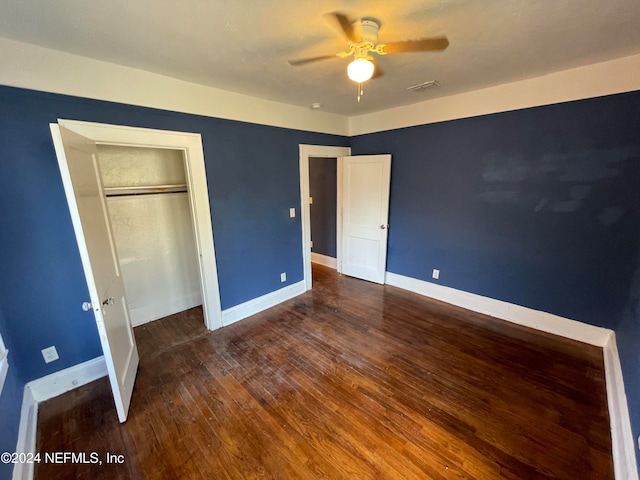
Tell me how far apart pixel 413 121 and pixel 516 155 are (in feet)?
4.19

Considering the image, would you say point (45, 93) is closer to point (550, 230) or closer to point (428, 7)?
point (428, 7)

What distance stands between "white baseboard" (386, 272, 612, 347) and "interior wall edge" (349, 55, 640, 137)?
2149 mm

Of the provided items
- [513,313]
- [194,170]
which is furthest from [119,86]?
[513,313]

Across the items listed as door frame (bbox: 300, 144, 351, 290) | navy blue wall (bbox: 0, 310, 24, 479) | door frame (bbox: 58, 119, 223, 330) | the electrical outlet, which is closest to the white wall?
door frame (bbox: 58, 119, 223, 330)

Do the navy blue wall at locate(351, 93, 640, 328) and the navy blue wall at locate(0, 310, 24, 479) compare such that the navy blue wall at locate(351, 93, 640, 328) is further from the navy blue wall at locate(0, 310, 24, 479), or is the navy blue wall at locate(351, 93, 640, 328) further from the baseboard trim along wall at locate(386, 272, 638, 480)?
the navy blue wall at locate(0, 310, 24, 479)

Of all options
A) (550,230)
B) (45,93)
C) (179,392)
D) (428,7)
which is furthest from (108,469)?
(550,230)

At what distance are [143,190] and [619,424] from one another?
14.6 feet

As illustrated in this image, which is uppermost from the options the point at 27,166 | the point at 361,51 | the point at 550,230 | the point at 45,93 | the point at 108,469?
the point at 361,51

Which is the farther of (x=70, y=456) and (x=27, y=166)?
(x=27, y=166)

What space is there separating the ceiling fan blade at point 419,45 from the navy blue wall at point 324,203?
2.77 meters

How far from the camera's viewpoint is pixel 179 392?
208 centimetres

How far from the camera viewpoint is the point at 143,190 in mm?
2889

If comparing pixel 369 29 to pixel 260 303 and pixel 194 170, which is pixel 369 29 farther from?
pixel 260 303

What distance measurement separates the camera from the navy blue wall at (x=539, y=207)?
223 centimetres
